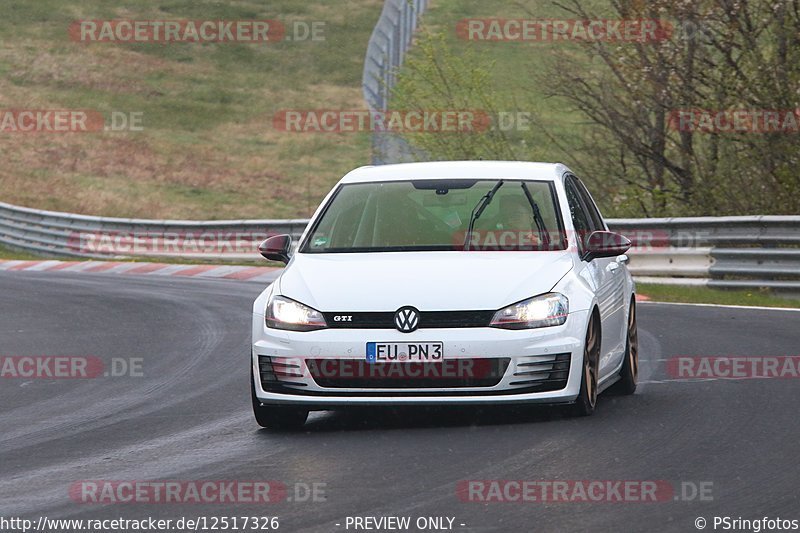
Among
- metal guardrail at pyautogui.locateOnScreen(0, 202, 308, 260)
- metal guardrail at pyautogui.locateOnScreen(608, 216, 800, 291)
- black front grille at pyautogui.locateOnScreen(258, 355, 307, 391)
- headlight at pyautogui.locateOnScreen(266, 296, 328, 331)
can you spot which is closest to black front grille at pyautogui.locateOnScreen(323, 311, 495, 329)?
headlight at pyautogui.locateOnScreen(266, 296, 328, 331)

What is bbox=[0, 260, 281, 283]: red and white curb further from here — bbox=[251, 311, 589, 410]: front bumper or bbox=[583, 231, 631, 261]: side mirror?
bbox=[251, 311, 589, 410]: front bumper

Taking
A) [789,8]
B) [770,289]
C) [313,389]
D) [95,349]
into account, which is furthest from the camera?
[789,8]

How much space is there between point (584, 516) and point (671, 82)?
16.6 meters

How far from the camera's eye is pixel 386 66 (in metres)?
38.1

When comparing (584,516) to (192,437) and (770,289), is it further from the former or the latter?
(770,289)

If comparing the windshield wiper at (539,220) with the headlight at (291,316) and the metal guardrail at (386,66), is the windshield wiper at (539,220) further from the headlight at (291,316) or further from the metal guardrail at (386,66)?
the metal guardrail at (386,66)

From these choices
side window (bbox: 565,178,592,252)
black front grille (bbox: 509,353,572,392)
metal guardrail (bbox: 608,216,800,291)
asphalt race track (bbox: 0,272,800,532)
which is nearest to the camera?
asphalt race track (bbox: 0,272,800,532)

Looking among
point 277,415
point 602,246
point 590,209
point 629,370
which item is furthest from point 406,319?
point 590,209

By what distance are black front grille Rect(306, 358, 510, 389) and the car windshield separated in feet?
3.39

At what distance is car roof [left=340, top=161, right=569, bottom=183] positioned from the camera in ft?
32.7

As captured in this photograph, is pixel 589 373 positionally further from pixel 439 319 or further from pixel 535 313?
pixel 439 319

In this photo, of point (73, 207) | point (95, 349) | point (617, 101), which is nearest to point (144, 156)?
point (73, 207)

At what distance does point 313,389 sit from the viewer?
874cm

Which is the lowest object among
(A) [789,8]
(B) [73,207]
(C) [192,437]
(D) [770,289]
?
(B) [73,207]
